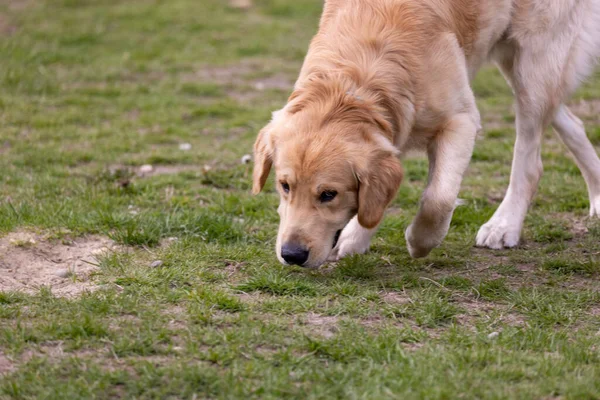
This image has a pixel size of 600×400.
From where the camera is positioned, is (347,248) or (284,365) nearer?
(284,365)

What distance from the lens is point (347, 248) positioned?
4914 millimetres

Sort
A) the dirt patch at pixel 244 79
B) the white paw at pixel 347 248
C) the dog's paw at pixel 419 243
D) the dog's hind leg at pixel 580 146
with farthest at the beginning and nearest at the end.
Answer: the dirt patch at pixel 244 79 < the dog's hind leg at pixel 580 146 < the white paw at pixel 347 248 < the dog's paw at pixel 419 243

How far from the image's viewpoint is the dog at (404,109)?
4.18 meters

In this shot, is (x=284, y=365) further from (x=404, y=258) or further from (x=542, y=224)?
(x=542, y=224)

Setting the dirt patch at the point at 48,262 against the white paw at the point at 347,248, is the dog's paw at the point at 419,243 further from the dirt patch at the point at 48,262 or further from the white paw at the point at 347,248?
the dirt patch at the point at 48,262

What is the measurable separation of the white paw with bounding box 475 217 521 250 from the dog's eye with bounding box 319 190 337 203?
1436 millimetres

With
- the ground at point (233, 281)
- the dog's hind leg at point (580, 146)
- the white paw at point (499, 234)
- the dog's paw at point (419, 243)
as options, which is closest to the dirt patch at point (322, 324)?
the ground at point (233, 281)

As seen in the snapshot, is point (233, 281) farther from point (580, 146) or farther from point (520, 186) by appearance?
point (580, 146)

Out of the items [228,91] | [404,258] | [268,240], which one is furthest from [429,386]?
[228,91]

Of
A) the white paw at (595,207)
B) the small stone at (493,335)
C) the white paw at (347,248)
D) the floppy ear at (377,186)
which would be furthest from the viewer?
the white paw at (595,207)

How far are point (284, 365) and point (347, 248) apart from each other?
1629 mm

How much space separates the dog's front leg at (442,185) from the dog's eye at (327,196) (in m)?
0.58

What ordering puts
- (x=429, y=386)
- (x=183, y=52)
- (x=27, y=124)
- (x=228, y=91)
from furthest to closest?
(x=183, y=52)
(x=228, y=91)
(x=27, y=124)
(x=429, y=386)

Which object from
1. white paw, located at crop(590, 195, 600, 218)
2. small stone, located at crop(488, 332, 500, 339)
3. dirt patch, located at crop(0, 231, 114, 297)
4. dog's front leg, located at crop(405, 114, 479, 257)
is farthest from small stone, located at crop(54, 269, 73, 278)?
white paw, located at crop(590, 195, 600, 218)
